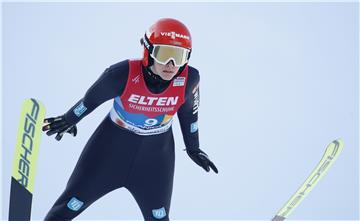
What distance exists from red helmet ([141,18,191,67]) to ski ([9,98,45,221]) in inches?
22.5

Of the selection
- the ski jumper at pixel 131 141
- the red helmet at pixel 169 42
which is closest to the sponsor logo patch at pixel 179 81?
the ski jumper at pixel 131 141

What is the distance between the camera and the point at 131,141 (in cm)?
308

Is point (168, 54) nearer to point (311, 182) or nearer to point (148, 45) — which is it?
point (148, 45)

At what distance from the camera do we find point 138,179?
10.0ft

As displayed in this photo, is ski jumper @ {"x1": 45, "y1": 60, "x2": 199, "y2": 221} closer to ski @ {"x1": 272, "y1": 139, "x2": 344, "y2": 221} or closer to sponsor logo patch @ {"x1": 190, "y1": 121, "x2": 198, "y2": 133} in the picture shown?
sponsor logo patch @ {"x1": 190, "y1": 121, "x2": 198, "y2": 133}

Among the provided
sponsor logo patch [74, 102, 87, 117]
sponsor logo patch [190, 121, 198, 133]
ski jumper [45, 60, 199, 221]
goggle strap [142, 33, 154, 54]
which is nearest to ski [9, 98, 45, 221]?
ski jumper [45, 60, 199, 221]

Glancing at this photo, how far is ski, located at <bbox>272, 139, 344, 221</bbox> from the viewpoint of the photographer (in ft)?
11.3

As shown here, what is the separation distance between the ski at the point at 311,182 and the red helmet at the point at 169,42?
1.12 metres

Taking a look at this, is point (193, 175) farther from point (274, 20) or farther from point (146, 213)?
point (274, 20)

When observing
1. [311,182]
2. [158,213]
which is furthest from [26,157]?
[311,182]

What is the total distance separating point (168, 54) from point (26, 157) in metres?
0.78

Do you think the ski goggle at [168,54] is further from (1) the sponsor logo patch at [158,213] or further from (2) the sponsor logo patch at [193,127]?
(1) the sponsor logo patch at [158,213]

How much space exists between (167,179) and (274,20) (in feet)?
11.2

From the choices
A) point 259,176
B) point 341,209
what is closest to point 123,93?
point 259,176
